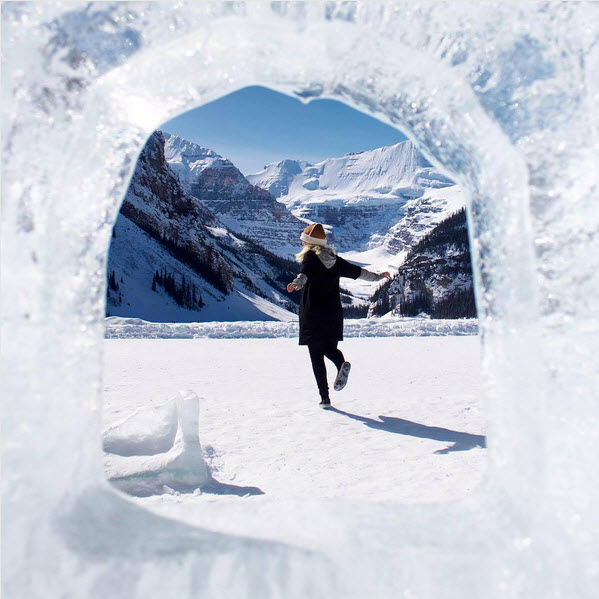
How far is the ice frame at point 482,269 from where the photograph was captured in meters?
1.46

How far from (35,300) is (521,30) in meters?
1.64

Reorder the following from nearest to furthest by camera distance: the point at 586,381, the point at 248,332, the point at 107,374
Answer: the point at 586,381
the point at 107,374
the point at 248,332

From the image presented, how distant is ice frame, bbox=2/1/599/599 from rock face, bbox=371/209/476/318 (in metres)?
65.8

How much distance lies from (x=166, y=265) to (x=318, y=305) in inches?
1899

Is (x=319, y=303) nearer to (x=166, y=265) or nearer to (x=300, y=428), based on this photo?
(x=300, y=428)

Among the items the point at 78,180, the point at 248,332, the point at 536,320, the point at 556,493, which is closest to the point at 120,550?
the point at 78,180

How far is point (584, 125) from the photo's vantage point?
1.60m

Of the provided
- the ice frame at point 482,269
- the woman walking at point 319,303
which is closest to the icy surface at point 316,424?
the ice frame at point 482,269

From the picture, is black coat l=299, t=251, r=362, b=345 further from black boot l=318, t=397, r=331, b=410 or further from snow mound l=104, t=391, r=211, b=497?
snow mound l=104, t=391, r=211, b=497

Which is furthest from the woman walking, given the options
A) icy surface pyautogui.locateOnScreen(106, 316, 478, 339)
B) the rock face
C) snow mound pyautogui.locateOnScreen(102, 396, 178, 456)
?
the rock face

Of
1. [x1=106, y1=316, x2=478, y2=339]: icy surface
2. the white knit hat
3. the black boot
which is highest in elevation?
the white knit hat

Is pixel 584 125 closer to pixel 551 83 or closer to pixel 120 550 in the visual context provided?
pixel 551 83

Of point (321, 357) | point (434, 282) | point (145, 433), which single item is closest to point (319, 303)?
point (321, 357)

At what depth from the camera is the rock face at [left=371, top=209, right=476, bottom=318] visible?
69.4 m
